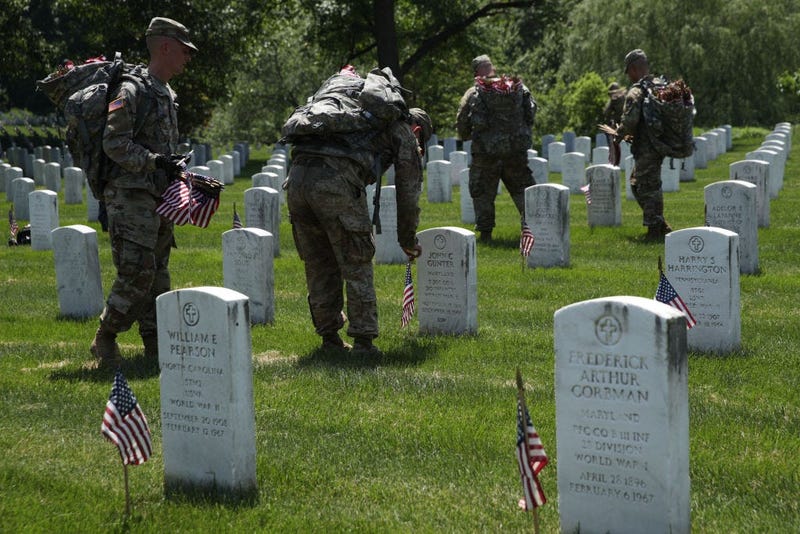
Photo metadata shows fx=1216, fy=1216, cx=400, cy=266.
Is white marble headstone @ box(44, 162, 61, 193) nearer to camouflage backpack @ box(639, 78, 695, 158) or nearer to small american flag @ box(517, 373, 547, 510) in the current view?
camouflage backpack @ box(639, 78, 695, 158)

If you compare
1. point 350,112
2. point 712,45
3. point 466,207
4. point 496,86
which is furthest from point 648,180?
point 712,45

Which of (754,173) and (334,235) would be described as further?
(754,173)

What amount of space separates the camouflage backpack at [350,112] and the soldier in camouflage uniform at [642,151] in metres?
7.05

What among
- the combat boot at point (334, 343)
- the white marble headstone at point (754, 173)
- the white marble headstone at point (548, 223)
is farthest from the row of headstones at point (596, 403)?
the white marble headstone at point (754, 173)

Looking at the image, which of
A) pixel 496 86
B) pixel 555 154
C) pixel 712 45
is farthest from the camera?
pixel 712 45

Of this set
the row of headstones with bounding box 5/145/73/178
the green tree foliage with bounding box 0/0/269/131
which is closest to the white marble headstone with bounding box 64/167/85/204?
the green tree foliage with bounding box 0/0/269/131

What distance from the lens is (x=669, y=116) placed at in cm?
1534

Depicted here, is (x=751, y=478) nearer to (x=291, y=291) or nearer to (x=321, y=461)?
(x=321, y=461)

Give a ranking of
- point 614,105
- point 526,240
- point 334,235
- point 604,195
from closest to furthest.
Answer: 1. point 334,235
2. point 526,240
3. point 604,195
4. point 614,105

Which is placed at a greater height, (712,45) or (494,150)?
(712,45)

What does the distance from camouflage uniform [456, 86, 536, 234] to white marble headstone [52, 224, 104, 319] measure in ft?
19.2

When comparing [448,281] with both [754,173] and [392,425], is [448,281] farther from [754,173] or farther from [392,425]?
[754,173]

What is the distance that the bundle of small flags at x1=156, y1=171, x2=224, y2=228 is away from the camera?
866 cm

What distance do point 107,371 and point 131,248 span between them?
0.96m
